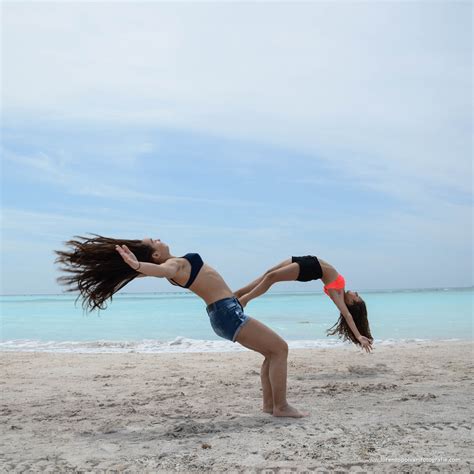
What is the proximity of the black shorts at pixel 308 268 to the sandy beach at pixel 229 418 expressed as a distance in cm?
154

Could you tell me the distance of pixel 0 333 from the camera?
18.6 meters

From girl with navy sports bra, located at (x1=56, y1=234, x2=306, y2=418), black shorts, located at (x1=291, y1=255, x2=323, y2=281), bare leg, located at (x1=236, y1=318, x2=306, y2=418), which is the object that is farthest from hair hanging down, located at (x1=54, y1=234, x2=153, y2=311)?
black shorts, located at (x1=291, y1=255, x2=323, y2=281)

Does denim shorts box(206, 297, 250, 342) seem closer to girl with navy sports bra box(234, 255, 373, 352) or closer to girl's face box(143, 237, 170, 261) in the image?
girl's face box(143, 237, 170, 261)

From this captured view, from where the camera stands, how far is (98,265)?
17.2 ft

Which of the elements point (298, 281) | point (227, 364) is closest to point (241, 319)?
point (298, 281)

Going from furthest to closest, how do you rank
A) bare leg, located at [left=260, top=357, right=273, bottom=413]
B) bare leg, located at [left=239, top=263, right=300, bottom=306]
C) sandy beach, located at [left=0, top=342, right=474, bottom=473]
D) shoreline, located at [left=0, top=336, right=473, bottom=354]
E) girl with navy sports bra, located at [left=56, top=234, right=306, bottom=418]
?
shoreline, located at [left=0, top=336, right=473, bottom=354]
bare leg, located at [left=239, top=263, right=300, bottom=306]
bare leg, located at [left=260, top=357, right=273, bottom=413]
girl with navy sports bra, located at [left=56, top=234, right=306, bottom=418]
sandy beach, located at [left=0, top=342, right=474, bottom=473]

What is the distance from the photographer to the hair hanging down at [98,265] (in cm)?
521

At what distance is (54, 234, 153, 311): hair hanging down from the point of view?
5211 millimetres

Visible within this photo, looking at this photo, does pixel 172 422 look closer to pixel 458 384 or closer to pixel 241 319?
pixel 241 319

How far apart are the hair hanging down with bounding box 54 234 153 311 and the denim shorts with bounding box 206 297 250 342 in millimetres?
862

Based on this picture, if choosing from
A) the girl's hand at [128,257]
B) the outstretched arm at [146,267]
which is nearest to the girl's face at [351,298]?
the outstretched arm at [146,267]

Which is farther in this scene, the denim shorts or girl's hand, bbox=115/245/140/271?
the denim shorts

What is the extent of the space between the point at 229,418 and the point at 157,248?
6.45ft

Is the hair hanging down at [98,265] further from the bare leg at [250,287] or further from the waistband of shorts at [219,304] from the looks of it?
the bare leg at [250,287]
